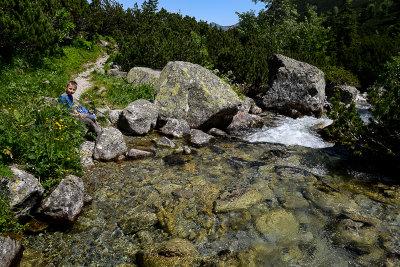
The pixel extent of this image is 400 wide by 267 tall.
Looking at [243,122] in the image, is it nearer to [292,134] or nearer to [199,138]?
[292,134]

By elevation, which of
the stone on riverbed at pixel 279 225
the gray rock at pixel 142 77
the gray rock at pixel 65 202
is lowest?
the stone on riverbed at pixel 279 225

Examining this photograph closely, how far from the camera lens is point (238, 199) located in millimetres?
5777

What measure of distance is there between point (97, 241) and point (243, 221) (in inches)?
111

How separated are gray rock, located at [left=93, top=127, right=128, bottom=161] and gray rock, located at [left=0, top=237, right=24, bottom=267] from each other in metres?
3.43

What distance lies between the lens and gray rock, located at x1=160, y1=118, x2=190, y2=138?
973 cm

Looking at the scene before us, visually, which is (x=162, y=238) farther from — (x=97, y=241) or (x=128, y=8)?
(x=128, y=8)

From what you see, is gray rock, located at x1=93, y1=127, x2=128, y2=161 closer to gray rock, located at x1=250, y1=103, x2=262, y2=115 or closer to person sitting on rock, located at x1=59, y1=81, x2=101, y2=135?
person sitting on rock, located at x1=59, y1=81, x2=101, y2=135

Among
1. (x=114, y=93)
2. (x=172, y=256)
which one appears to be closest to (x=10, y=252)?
(x=172, y=256)

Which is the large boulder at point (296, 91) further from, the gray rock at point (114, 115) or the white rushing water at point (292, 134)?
the gray rock at point (114, 115)

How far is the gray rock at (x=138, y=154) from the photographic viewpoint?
760cm

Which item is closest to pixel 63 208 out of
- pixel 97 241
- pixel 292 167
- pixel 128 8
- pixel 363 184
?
pixel 97 241

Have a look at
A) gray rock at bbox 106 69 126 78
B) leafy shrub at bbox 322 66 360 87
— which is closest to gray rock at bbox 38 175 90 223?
gray rock at bbox 106 69 126 78

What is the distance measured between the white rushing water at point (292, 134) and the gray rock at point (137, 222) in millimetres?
6024

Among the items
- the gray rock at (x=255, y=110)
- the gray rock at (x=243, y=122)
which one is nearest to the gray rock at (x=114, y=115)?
the gray rock at (x=243, y=122)
